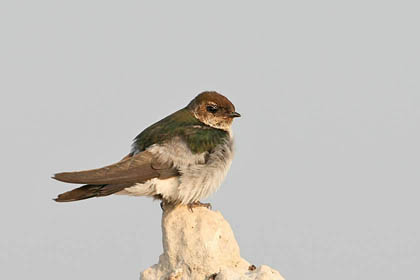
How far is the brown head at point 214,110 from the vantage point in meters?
8.68

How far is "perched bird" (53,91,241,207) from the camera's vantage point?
763 cm

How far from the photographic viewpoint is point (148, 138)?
324 inches

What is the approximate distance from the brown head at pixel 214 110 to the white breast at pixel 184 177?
2.13 feet

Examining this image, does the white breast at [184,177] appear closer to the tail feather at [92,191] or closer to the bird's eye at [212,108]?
the tail feather at [92,191]

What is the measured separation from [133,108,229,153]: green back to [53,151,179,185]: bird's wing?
0.27 metres

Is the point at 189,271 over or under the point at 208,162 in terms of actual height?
under

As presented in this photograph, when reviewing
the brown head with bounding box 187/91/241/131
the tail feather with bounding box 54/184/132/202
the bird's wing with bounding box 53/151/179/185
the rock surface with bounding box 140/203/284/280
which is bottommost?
the rock surface with bounding box 140/203/284/280

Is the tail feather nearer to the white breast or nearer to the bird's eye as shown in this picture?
the white breast

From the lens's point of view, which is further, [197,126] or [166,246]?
[197,126]

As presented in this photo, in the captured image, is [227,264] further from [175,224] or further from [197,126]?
[197,126]

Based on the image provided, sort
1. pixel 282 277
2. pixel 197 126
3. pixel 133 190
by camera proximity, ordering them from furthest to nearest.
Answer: pixel 197 126, pixel 133 190, pixel 282 277

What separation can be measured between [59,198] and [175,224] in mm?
1251

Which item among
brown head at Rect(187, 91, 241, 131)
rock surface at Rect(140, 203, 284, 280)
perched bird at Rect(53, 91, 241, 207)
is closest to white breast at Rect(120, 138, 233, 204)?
perched bird at Rect(53, 91, 241, 207)

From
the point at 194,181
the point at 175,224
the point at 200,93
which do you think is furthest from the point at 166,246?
the point at 200,93
